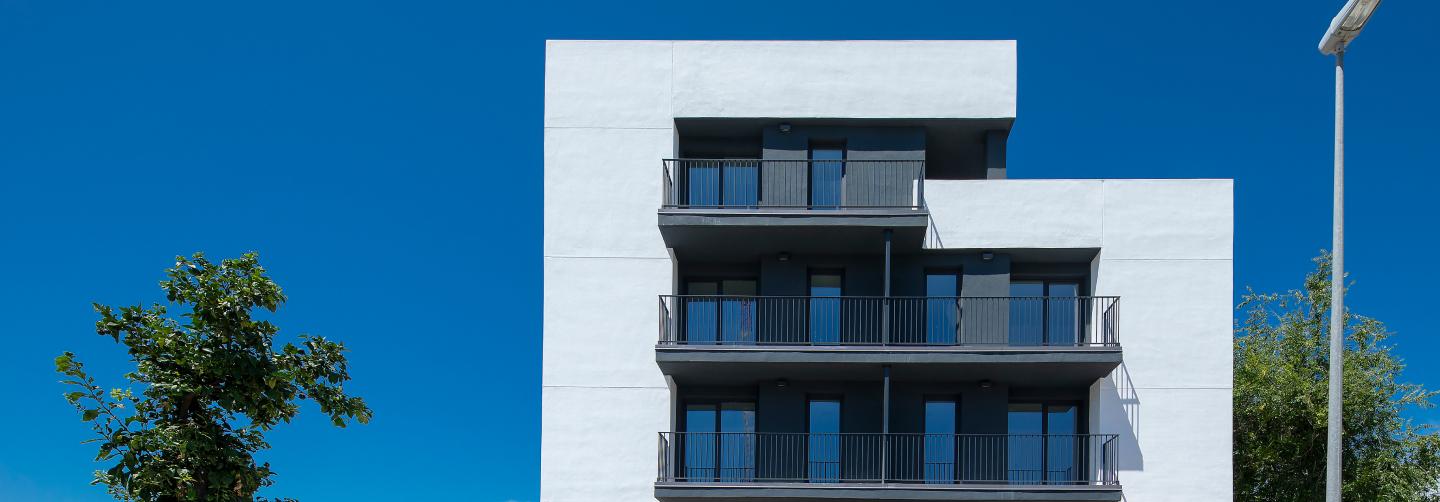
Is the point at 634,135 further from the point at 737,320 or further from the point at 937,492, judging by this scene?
the point at 937,492

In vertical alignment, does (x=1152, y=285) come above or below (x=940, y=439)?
above

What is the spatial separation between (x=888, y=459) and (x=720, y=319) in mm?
4135

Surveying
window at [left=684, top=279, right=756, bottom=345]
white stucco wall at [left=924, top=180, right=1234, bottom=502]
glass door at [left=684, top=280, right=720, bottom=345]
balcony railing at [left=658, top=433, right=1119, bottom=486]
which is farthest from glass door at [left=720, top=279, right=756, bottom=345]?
white stucco wall at [left=924, top=180, right=1234, bottom=502]

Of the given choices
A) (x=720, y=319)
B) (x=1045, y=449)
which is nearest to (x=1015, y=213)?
(x=1045, y=449)

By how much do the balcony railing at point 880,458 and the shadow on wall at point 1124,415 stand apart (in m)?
0.28

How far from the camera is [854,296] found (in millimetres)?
22938

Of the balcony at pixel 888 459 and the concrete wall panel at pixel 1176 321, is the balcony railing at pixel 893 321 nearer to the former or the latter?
the concrete wall panel at pixel 1176 321

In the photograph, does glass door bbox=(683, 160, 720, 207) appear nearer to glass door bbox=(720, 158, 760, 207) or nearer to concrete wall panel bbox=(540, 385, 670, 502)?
glass door bbox=(720, 158, 760, 207)

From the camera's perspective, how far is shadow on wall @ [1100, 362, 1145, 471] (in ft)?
73.2

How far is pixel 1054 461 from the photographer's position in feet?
74.5

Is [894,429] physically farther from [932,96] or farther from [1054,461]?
[932,96]

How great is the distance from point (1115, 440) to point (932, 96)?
7.41m

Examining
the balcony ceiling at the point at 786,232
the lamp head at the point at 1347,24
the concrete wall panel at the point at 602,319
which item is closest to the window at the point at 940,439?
the balcony ceiling at the point at 786,232

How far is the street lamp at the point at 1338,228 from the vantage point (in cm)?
1416
